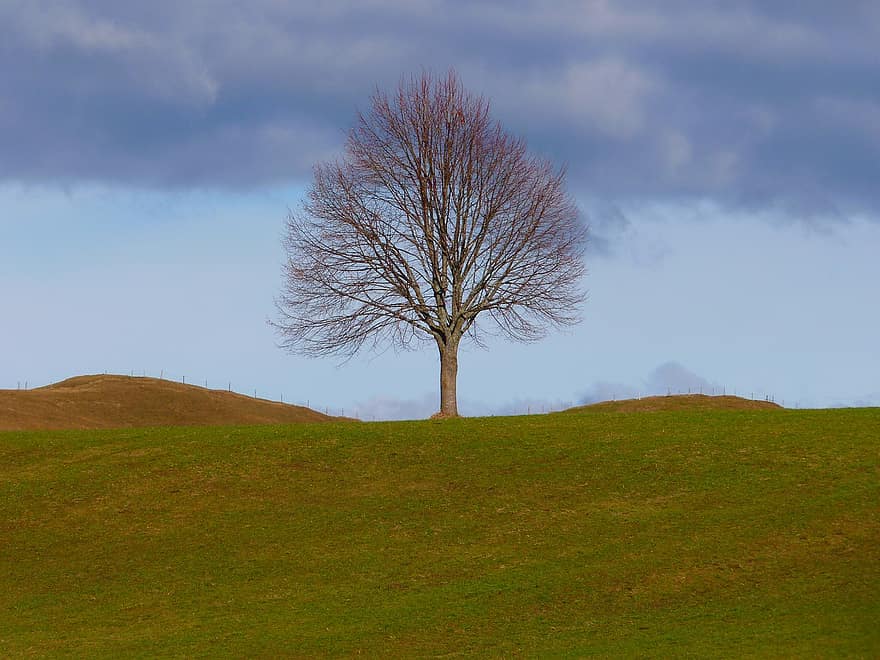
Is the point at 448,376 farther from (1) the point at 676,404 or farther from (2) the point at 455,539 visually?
(1) the point at 676,404

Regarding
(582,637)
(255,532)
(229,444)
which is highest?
(229,444)

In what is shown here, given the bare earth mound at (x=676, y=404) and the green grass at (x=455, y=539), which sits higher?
the bare earth mound at (x=676, y=404)

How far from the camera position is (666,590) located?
2559cm

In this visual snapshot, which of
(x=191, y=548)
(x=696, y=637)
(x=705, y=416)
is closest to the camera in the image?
(x=696, y=637)

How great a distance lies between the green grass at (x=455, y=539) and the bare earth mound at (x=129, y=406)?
2837cm

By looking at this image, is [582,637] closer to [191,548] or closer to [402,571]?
[402,571]

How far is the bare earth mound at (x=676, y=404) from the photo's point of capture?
74.6 m

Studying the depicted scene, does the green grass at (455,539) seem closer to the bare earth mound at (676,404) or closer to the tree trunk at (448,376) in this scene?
the tree trunk at (448,376)

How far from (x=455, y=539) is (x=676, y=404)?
48545mm

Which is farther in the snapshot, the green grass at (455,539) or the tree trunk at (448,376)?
the tree trunk at (448,376)

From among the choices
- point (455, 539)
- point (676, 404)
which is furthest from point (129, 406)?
point (455, 539)

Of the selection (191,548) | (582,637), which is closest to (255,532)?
(191,548)

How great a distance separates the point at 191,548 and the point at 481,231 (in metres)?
28.7

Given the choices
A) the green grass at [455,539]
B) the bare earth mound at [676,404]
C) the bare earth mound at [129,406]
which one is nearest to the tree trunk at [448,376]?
the green grass at [455,539]
